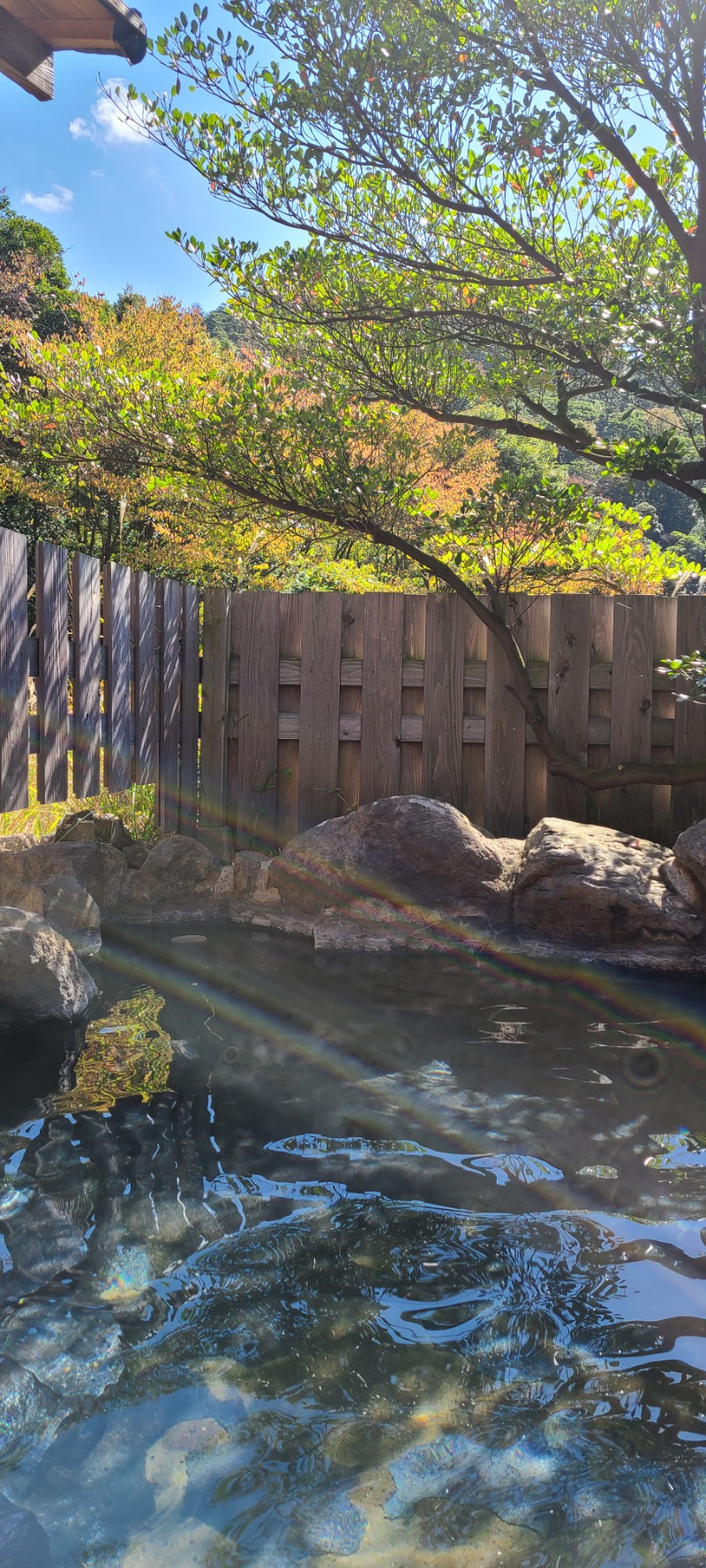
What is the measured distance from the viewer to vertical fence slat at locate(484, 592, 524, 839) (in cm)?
582

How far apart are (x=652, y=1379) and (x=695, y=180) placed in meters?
6.01

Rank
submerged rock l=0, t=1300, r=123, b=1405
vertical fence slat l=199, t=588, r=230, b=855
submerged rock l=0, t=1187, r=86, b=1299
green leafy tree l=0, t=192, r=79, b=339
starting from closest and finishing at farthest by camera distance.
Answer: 1. submerged rock l=0, t=1300, r=123, b=1405
2. submerged rock l=0, t=1187, r=86, b=1299
3. vertical fence slat l=199, t=588, r=230, b=855
4. green leafy tree l=0, t=192, r=79, b=339

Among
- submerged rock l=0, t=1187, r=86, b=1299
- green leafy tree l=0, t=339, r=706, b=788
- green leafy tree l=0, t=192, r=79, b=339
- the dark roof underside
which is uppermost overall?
green leafy tree l=0, t=192, r=79, b=339

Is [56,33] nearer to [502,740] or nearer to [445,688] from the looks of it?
[445,688]

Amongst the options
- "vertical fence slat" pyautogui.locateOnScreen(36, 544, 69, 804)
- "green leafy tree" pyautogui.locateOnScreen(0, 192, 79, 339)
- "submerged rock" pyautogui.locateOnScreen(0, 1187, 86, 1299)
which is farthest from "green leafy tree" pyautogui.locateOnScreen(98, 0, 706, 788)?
"green leafy tree" pyautogui.locateOnScreen(0, 192, 79, 339)

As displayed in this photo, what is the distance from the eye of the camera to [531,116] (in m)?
4.39

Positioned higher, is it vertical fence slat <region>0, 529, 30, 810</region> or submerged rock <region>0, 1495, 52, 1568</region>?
vertical fence slat <region>0, 529, 30, 810</region>

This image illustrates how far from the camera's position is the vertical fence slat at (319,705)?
5.94 meters

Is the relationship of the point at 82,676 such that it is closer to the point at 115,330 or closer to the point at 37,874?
the point at 37,874

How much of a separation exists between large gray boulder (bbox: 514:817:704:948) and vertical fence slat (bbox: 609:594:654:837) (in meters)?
0.73

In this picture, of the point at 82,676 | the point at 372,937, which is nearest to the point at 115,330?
the point at 82,676

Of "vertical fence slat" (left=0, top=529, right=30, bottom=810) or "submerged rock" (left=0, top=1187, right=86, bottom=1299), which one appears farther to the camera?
"vertical fence slat" (left=0, top=529, right=30, bottom=810)

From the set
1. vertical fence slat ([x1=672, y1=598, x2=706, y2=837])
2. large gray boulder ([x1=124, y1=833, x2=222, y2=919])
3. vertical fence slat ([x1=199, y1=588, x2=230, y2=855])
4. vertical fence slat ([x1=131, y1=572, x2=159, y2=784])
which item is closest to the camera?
large gray boulder ([x1=124, y1=833, x2=222, y2=919])

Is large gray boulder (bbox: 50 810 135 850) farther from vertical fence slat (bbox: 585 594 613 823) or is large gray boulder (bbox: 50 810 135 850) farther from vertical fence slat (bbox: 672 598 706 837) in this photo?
vertical fence slat (bbox: 672 598 706 837)
